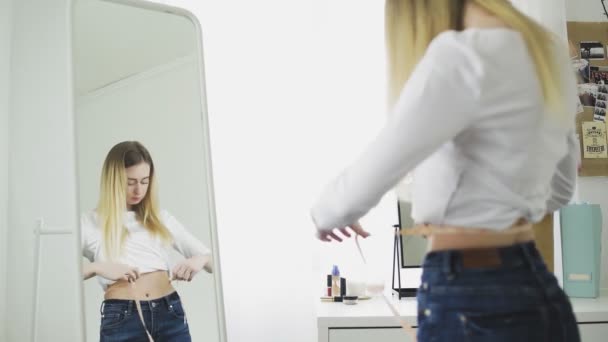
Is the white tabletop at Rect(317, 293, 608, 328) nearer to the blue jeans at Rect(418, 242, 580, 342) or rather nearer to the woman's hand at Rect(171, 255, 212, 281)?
the woman's hand at Rect(171, 255, 212, 281)

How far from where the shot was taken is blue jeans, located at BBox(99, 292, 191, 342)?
1.54 m

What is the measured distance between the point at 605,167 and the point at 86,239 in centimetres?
187

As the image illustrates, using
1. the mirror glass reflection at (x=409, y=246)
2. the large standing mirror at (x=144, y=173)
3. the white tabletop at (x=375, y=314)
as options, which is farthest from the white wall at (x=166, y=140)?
the mirror glass reflection at (x=409, y=246)

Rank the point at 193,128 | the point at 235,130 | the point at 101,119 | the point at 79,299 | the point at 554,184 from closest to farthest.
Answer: the point at 554,184
the point at 79,299
the point at 101,119
the point at 193,128
the point at 235,130

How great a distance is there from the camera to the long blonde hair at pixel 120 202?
1574mm

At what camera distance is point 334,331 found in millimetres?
1637

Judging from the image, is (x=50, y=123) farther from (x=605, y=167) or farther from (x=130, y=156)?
(x=605, y=167)

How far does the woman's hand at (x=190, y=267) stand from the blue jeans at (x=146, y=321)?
0.19 feet

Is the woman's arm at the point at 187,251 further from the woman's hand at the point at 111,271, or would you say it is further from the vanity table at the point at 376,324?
the vanity table at the point at 376,324

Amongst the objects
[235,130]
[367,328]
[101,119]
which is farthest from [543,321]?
[235,130]

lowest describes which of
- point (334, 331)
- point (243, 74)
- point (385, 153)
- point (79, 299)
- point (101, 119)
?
point (334, 331)

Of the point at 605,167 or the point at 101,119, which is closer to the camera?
the point at 101,119

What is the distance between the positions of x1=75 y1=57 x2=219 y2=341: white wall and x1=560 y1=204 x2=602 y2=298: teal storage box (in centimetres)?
Result: 119

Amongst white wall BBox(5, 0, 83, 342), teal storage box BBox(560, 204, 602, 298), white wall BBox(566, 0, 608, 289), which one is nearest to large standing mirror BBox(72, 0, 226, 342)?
white wall BBox(5, 0, 83, 342)
